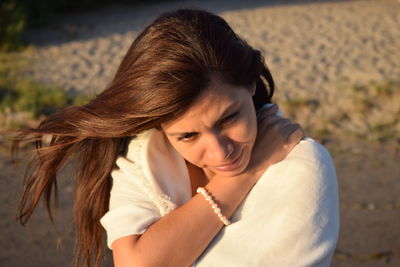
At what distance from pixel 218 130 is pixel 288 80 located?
215 inches

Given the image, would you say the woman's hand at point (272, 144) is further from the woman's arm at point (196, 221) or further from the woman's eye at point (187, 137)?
the woman's eye at point (187, 137)

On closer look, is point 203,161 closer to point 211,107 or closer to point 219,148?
point 219,148

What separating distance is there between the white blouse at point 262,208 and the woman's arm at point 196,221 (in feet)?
0.10

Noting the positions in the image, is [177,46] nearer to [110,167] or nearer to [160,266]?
[110,167]

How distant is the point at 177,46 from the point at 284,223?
0.62m

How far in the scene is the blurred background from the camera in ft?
13.0

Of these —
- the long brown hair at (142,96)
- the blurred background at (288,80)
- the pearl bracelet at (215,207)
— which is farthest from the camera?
the blurred background at (288,80)

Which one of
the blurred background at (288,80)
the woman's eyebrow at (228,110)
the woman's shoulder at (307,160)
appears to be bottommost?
the blurred background at (288,80)

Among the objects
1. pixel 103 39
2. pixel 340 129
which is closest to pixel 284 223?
pixel 340 129

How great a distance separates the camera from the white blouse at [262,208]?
1.63 meters

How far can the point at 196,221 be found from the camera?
5.56 feet

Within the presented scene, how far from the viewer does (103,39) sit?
30.9ft

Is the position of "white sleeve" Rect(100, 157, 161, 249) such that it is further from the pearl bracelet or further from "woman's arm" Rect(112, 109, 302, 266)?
the pearl bracelet

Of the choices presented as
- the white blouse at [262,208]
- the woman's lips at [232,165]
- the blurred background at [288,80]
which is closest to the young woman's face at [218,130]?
the woman's lips at [232,165]
